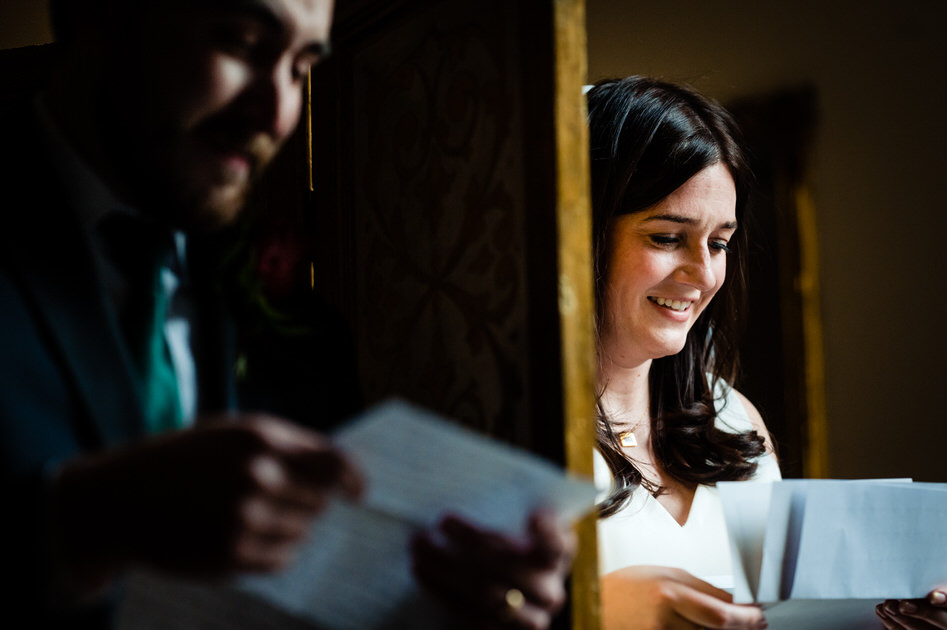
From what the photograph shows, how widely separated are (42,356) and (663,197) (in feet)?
4.28

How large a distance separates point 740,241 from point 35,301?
69.1 inches

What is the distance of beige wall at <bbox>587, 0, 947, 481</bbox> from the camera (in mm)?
2916

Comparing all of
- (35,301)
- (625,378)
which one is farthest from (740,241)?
(35,301)

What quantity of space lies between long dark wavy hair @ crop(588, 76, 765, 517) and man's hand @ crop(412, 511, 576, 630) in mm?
1018

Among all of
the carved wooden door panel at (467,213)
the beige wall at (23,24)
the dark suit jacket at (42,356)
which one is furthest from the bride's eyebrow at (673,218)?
the beige wall at (23,24)

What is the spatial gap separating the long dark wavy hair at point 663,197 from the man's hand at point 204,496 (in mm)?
1199

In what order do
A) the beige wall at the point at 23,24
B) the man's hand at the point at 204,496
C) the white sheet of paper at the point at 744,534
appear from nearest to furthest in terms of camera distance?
1. the man's hand at the point at 204,496
2. the white sheet of paper at the point at 744,534
3. the beige wall at the point at 23,24

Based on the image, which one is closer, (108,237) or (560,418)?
(108,237)

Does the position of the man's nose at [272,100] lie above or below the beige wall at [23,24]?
below

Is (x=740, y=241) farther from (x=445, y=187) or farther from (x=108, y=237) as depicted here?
(x=108, y=237)

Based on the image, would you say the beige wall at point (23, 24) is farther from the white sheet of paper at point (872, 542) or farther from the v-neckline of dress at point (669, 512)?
the white sheet of paper at point (872, 542)

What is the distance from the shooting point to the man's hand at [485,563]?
0.69m

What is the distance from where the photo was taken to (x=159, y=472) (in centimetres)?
57

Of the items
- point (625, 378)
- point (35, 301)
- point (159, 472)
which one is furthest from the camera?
point (625, 378)
